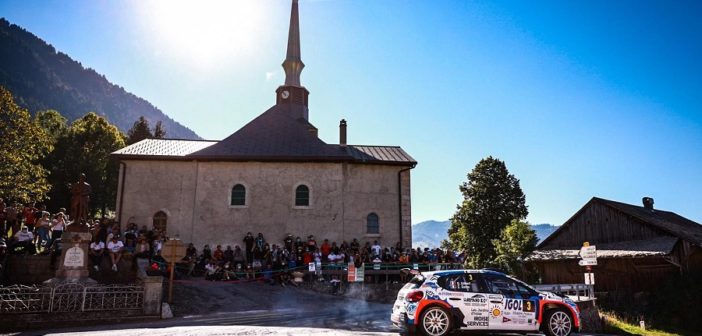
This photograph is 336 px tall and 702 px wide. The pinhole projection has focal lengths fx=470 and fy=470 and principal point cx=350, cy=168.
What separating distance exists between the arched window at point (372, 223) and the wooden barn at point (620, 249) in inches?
447

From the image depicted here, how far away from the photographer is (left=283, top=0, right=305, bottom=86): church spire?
119ft

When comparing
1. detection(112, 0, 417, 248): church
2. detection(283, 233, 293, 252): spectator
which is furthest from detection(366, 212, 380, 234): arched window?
detection(283, 233, 293, 252): spectator

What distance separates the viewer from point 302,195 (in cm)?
2422

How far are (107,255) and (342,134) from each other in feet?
52.3

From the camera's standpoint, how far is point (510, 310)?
892 centimetres

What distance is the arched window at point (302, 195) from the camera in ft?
79.0

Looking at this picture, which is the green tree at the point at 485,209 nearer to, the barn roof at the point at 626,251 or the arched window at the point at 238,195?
the barn roof at the point at 626,251

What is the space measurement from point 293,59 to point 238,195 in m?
16.1

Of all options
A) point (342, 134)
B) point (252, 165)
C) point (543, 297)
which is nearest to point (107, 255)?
point (252, 165)

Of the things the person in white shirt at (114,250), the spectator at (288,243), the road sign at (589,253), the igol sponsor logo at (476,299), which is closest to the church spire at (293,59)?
the spectator at (288,243)

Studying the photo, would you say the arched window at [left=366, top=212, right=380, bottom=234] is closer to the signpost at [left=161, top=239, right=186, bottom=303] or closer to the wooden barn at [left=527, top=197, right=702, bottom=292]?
the wooden barn at [left=527, top=197, right=702, bottom=292]

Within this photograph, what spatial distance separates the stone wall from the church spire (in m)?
13.7

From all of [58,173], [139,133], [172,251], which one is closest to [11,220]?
[172,251]

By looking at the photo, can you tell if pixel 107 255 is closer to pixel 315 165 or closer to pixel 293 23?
pixel 315 165
